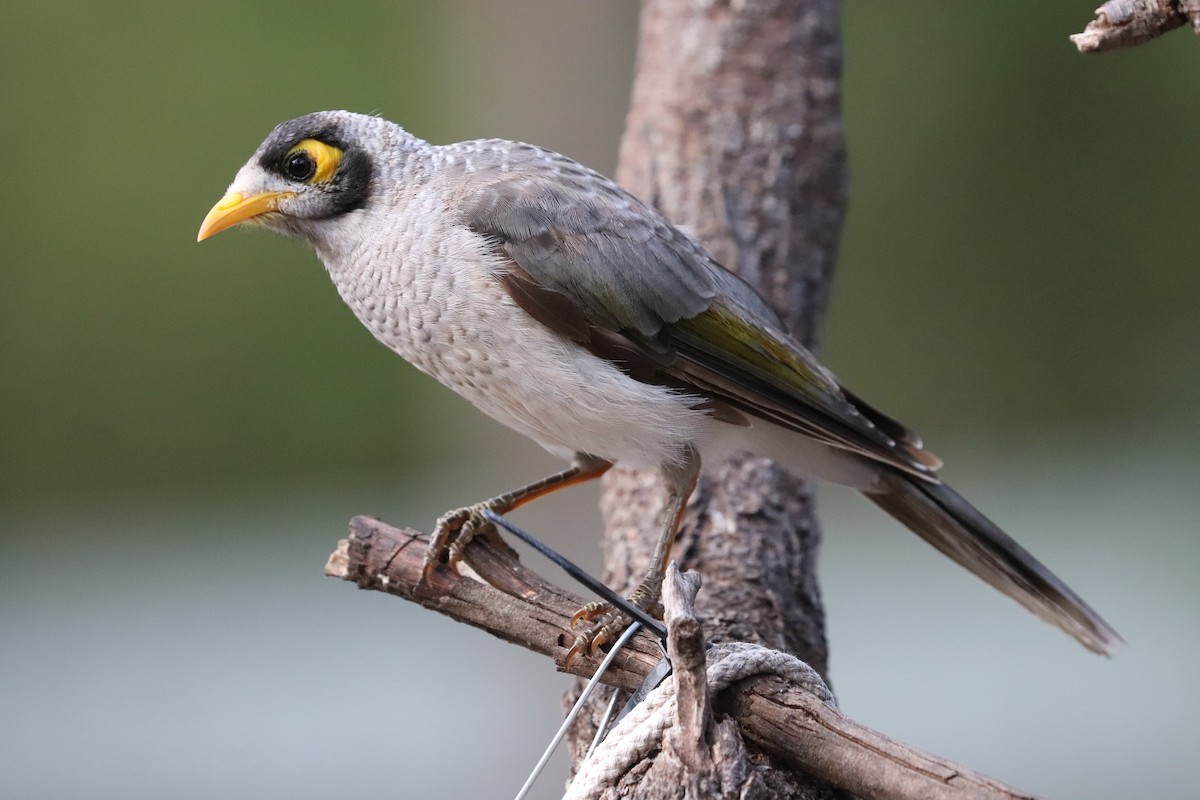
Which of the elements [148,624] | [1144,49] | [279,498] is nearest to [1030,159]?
[1144,49]

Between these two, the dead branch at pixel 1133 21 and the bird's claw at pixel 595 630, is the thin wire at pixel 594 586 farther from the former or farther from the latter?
the dead branch at pixel 1133 21

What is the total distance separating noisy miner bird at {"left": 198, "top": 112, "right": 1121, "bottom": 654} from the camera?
2.79 m

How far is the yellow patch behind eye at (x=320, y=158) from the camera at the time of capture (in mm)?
2973

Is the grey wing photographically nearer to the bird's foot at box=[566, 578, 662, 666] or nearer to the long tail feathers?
the long tail feathers

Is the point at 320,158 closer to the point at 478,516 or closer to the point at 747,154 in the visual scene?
the point at 478,516

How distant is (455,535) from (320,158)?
977 millimetres

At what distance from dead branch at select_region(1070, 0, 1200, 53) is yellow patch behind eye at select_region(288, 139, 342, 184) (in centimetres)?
175

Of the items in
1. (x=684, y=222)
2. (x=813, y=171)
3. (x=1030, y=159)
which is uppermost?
(x=1030, y=159)

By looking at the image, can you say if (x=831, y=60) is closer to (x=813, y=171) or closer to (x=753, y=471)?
(x=813, y=171)

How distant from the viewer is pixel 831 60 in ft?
13.7

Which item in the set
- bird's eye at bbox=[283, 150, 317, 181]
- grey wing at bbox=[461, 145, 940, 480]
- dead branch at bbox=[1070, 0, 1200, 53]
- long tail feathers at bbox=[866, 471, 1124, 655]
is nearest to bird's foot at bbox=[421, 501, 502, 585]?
grey wing at bbox=[461, 145, 940, 480]

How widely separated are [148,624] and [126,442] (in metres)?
1.92

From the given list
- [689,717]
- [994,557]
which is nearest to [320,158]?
[689,717]

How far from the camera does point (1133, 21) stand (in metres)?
1.96
